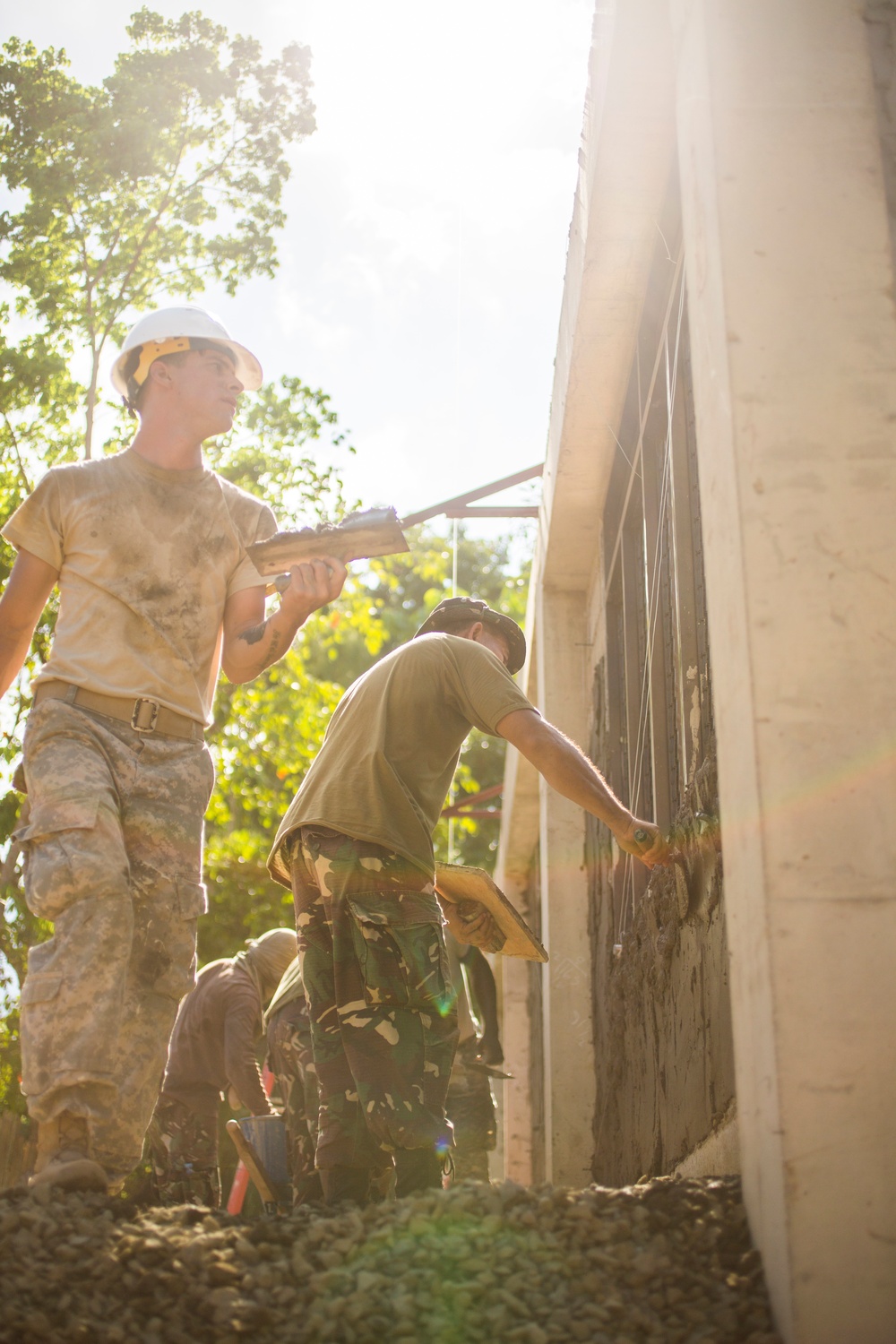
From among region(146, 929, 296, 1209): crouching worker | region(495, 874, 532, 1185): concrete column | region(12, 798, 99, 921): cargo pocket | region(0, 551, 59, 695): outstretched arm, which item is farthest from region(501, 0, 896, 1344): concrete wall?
region(495, 874, 532, 1185): concrete column

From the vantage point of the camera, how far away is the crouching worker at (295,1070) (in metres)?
5.41

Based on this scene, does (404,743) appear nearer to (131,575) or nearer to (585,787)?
(585,787)

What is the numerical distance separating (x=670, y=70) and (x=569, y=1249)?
3.46m

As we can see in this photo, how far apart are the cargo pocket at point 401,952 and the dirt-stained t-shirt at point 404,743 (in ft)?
0.45

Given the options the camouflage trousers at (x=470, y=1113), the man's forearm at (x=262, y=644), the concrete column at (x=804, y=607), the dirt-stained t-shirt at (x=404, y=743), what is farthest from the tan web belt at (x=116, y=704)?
the camouflage trousers at (x=470, y=1113)

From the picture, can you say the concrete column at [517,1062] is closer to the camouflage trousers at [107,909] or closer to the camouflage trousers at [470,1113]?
the camouflage trousers at [470,1113]

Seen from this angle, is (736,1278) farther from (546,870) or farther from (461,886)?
(546,870)

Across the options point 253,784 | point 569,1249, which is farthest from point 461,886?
point 253,784

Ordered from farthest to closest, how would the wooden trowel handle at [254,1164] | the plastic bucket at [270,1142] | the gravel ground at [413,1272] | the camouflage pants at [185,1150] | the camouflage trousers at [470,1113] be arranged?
1. the camouflage trousers at [470,1113]
2. the camouflage pants at [185,1150]
3. the plastic bucket at [270,1142]
4. the wooden trowel handle at [254,1164]
5. the gravel ground at [413,1272]

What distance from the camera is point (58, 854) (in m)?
3.13

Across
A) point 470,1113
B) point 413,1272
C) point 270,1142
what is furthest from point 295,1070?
point 413,1272

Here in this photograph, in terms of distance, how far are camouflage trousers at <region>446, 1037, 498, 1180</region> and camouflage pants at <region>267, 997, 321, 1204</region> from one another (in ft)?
4.62

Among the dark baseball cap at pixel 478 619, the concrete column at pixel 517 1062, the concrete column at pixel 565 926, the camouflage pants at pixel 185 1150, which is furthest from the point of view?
the concrete column at pixel 517 1062

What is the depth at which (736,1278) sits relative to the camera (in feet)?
6.97
